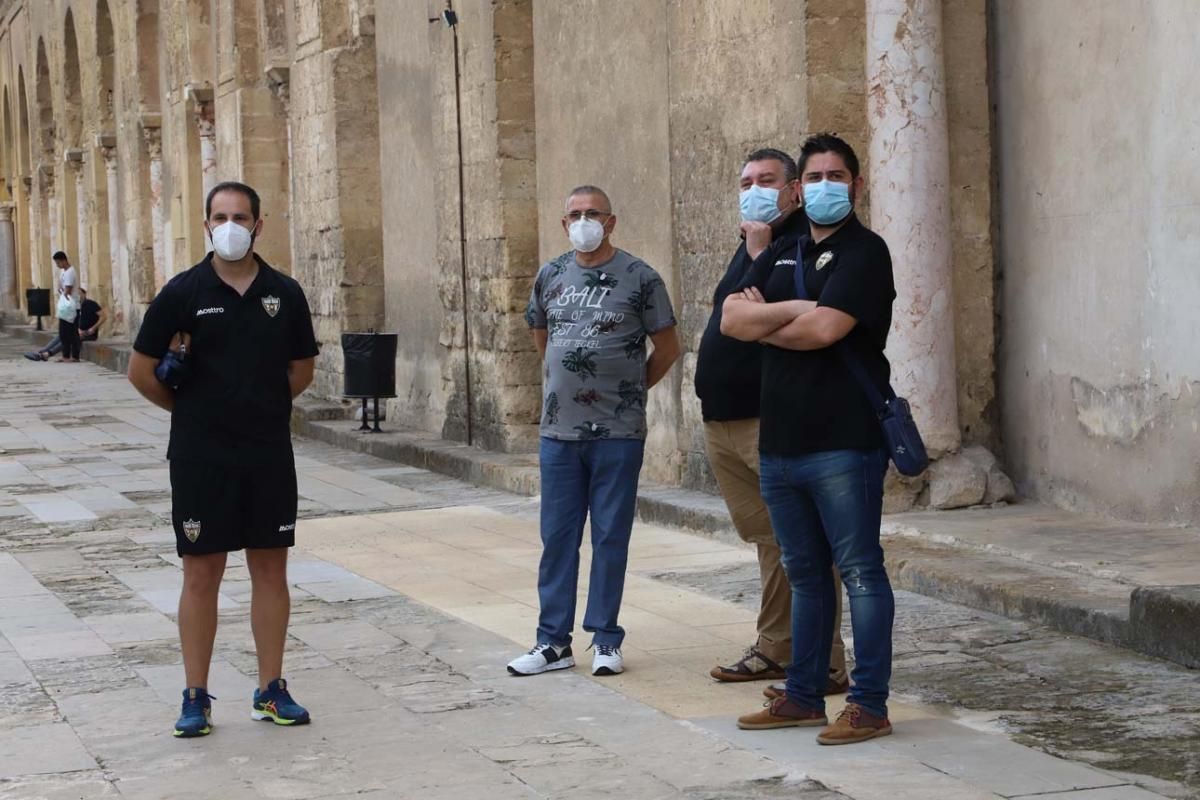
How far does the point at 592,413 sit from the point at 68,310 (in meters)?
24.2

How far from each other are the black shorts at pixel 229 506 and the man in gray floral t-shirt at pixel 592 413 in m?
1.12

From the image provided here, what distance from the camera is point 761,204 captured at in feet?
19.9

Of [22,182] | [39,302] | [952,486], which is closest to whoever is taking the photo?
[952,486]

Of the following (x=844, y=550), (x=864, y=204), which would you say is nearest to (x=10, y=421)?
(x=864, y=204)

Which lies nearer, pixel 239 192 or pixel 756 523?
pixel 239 192

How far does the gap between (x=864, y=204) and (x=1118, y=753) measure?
4.73m

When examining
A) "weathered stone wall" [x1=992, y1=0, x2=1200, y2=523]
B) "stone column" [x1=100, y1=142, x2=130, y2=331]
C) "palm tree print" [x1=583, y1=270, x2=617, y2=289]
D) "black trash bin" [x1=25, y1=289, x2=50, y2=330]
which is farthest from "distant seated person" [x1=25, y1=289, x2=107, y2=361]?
"palm tree print" [x1=583, y1=270, x2=617, y2=289]

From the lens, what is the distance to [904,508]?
31.2 ft

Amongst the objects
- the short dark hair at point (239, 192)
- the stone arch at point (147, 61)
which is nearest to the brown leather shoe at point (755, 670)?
the short dark hair at point (239, 192)

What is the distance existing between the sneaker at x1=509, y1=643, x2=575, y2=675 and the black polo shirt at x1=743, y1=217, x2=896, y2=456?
147 centimetres

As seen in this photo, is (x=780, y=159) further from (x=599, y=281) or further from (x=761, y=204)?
(x=599, y=281)

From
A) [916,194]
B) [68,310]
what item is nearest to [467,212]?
[916,194]

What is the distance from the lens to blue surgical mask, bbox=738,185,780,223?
19.9 feet

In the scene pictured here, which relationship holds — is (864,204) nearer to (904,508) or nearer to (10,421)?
(904,508)
